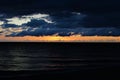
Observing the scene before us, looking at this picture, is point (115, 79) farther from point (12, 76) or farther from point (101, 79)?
point (12, 76)

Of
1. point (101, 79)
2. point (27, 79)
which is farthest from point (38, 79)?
point (101, 79)

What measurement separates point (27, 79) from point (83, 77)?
586cm

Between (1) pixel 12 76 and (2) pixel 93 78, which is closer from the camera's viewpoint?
(2) pixel 93 78

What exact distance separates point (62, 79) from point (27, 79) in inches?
139

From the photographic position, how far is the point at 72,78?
3559cm

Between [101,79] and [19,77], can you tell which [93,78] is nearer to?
[101,79]

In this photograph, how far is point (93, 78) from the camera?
3484cm

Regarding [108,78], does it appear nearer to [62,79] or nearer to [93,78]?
[93,78]

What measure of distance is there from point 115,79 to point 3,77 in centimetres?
1174

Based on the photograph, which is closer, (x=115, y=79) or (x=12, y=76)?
(x=115, y=79)

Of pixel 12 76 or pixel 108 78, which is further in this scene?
pixel 12 76

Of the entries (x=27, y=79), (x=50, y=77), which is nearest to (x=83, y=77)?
(x=50, y=77)

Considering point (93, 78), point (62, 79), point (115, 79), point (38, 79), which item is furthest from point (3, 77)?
point (115, 79)

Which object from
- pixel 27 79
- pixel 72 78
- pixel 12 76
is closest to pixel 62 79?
pixel 72 78
